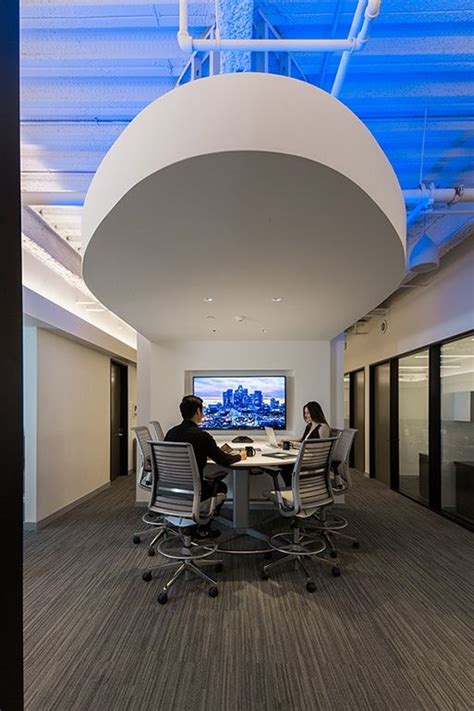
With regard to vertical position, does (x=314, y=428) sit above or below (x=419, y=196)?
below

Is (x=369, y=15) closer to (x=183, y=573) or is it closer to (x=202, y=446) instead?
(x=202, y=446)

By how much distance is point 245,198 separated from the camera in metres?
1.97

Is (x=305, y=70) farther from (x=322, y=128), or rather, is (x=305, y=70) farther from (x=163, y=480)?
(x=163, y=480)

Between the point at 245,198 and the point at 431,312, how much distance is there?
4459mm

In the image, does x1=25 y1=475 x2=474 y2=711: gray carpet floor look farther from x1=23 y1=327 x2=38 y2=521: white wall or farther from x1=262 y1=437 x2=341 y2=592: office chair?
x1=23 y1=327 x2=38 y2=521: white wall

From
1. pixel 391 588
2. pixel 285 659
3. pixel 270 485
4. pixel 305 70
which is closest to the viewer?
pixel 285 659

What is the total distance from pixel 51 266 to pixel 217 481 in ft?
11.3

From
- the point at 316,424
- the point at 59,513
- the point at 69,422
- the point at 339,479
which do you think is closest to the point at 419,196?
the point at 316,424

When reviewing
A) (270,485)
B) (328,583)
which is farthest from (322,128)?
(270,485)

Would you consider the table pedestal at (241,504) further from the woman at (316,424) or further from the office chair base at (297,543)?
the woman at (316,424)

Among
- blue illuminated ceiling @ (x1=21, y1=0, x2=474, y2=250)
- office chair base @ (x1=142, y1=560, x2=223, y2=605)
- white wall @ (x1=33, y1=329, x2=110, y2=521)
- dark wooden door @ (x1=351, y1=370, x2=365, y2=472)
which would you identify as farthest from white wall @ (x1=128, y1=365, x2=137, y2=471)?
→ blue illuminated ceiling @ (x1=21, y1=0, x2=474, y2=250)

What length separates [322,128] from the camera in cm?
173

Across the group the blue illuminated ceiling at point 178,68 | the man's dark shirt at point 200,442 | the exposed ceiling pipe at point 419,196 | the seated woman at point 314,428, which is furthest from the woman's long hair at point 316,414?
the blue illuminated ceiling at point 178,68

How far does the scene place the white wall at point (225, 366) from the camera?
604 centimetres
